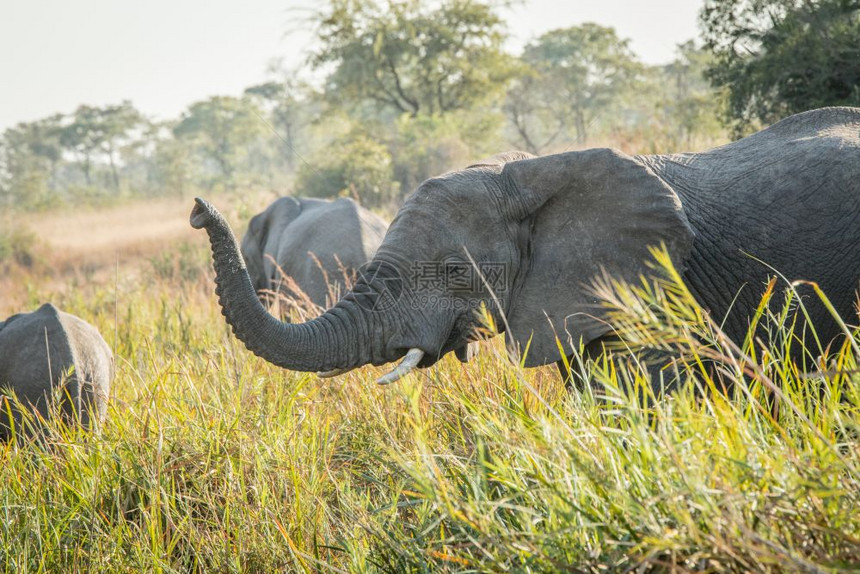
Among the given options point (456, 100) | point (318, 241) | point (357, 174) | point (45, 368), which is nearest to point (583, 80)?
point (456, 100)

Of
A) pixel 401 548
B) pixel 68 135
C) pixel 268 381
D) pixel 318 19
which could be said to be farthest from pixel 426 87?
pixel 68 135

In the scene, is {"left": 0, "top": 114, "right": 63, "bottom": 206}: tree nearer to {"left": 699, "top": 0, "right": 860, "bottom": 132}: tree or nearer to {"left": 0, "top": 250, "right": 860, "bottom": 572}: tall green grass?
{"left": 699, "top": 0, "right": 860, "bottom": 132}: tree

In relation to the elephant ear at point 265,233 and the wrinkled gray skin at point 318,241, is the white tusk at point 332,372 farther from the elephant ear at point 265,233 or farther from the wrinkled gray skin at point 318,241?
the elephant ear at point 265,233

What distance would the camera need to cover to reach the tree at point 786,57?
757 cm

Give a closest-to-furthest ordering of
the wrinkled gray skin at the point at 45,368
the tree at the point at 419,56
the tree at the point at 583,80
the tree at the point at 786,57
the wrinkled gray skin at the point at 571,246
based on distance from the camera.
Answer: the wrinkled gray skin at the point at 571,246, the wrinkled gray skin at the point at 45,368, the tree at the point at 786,57, the tree at the point at 419,56, the tree at the point at 583,80

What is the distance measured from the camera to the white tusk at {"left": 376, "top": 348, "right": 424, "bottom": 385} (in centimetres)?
308

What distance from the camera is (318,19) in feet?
79.2

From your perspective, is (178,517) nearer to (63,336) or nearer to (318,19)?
(63,336)

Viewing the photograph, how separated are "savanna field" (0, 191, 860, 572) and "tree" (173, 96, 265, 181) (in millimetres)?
46465

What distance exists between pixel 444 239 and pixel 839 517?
194cm

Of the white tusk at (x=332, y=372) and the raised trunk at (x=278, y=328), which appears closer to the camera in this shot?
the raised trunk at (x=278, y=328)

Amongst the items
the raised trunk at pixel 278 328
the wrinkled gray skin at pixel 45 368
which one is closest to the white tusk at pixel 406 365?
the raised trunk at pixel 278 328

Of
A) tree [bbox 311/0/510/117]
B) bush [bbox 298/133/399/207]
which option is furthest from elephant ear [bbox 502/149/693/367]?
tree [bbox 311/0/510/117]

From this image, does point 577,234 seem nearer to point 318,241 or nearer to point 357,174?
point 318,241
